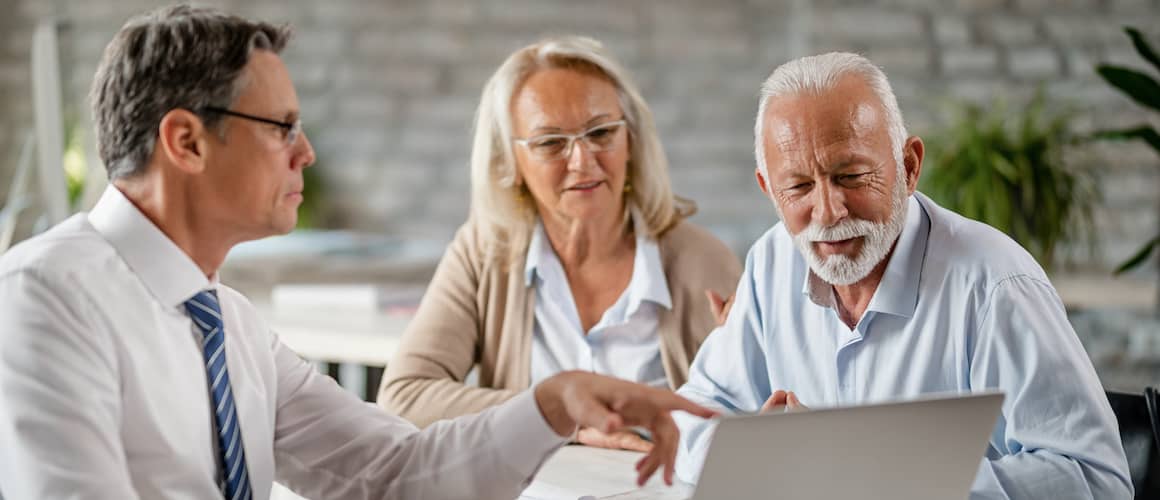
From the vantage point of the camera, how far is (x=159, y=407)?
1335 millimetres

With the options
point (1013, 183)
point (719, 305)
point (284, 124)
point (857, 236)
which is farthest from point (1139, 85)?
point (284, 124)

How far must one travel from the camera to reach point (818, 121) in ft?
5.22

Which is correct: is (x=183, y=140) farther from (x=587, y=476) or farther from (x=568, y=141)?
(x=568, y=141)

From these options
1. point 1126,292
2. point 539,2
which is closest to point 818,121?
point 1126,292

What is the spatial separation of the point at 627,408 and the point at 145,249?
22.0 inches

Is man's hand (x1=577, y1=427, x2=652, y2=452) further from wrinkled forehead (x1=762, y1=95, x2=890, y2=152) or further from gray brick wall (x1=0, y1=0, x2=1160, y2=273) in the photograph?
gray brick wall (x1=0, y1=0, x2=1160, y2=273)

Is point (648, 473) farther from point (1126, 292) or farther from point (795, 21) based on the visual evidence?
point (795, 21)

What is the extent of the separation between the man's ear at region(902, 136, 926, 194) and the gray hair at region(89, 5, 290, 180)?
33.4 inches

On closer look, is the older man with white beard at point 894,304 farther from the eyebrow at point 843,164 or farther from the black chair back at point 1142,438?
the black chair back at point 1142,438

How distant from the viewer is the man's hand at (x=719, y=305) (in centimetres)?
204

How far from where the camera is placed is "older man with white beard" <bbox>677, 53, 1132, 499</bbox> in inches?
56.0

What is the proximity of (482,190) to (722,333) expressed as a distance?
2.71ft

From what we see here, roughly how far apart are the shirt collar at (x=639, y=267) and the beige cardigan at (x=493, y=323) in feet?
0.07

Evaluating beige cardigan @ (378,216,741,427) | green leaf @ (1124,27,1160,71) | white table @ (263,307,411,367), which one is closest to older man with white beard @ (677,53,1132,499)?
beige cardigan @ (378,216,741,427)
